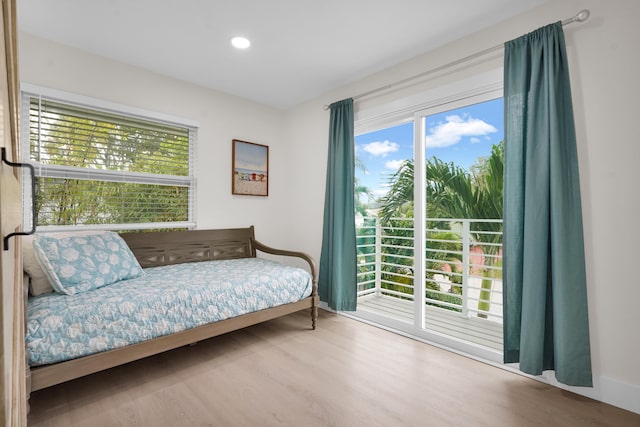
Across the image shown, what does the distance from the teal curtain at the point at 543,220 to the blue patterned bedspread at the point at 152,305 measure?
170cm

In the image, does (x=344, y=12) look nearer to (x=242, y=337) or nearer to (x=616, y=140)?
(x=616, y=140)

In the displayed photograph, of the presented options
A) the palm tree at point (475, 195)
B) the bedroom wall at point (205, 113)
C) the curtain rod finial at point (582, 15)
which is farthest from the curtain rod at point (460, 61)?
the bedroom wall at point (205, 113)

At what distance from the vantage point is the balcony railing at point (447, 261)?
2.92 metres

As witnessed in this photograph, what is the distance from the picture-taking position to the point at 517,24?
214 cm

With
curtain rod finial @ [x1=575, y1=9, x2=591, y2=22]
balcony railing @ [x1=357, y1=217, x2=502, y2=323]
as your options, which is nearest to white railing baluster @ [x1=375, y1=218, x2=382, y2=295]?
balcony railing @ [x1=357, y1=217, x2=502, y2=323]

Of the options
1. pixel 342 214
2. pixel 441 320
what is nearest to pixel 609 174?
pixel 441 320

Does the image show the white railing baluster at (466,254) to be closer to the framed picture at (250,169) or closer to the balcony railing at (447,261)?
the balcony railing at (447,261)

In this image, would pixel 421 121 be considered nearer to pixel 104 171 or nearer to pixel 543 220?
pixel 543 220

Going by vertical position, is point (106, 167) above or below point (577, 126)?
below

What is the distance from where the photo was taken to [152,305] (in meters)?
2.03

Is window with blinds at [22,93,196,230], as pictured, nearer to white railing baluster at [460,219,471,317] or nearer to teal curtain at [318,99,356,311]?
teal curtain at [318,99,356,311]

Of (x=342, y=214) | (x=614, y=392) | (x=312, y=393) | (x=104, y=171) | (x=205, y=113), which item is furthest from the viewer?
(x=205, y=113)

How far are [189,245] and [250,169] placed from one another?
3.63 feet

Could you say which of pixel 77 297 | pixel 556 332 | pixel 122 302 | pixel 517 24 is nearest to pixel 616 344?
pixel 556 332
